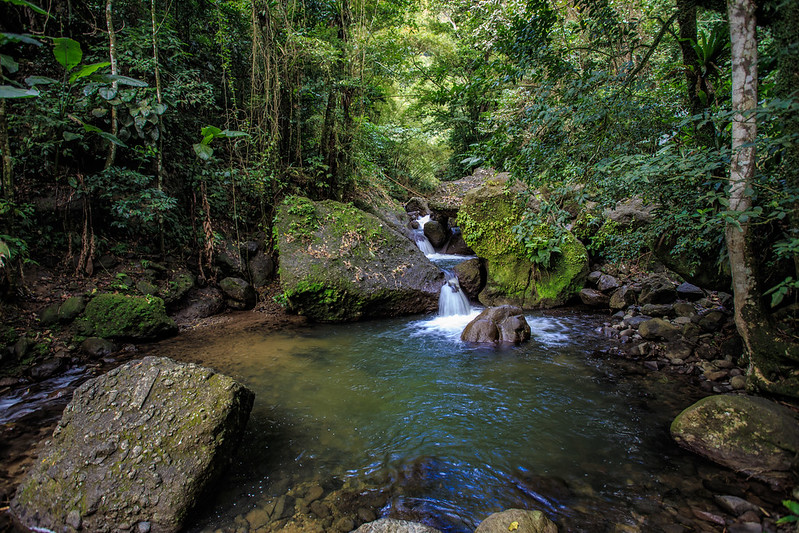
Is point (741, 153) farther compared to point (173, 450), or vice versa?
point (741, 153)

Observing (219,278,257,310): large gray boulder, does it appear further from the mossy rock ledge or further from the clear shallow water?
the clear shallow water

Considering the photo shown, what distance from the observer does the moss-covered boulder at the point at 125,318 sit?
18.7 ft

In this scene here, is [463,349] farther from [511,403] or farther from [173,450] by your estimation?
[173,450]

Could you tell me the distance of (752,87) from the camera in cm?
322

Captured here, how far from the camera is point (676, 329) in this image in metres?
5.58

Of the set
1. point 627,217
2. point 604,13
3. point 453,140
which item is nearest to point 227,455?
point 604,13

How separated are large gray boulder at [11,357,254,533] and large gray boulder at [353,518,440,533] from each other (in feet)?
4.45

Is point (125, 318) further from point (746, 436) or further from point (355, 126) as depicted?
point (746, 436)

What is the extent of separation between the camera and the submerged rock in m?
6.43

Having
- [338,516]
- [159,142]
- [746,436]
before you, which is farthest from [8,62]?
[746,436]

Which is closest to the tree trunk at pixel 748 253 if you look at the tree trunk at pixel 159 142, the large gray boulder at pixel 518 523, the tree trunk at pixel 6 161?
the large gray boulder at pixel 518 523

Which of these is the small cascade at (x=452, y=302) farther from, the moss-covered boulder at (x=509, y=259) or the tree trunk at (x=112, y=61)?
the tree trunk at (x=112, y=61)

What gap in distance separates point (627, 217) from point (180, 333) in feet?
33.1

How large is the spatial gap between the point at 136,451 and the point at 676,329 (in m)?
7.01
